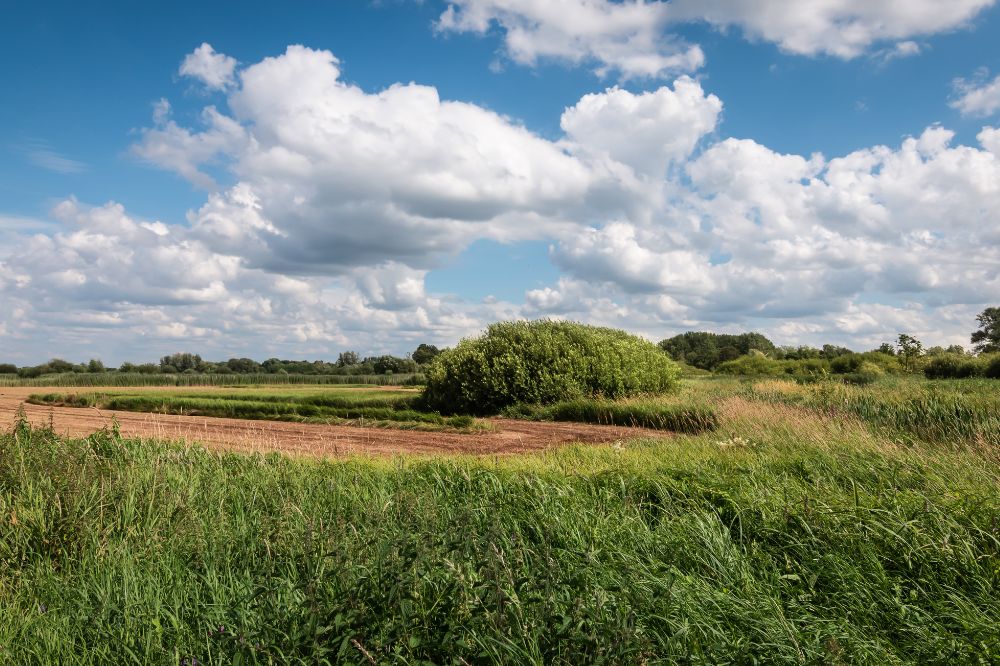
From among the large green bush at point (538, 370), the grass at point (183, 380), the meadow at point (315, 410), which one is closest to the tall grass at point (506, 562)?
the meadow at point (315, 410)

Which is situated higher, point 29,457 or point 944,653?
point 29,457

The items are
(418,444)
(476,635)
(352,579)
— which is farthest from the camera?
(418,444)

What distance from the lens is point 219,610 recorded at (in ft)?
11.2

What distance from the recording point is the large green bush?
17953 millimetres

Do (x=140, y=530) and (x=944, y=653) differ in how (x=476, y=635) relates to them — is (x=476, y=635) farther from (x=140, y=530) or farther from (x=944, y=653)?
(x=140, y=530)

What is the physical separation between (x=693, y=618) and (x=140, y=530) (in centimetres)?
423

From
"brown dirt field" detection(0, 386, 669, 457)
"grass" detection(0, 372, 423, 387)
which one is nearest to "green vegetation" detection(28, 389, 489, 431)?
"brown dirt field" detection(0, 386, 669, 457)

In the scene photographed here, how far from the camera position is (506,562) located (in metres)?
3.60

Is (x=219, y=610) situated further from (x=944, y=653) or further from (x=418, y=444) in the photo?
(x=418, y=444)

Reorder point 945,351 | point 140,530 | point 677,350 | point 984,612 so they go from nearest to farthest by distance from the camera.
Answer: point 984,612
point 140,530
point 945,351
point 677,350

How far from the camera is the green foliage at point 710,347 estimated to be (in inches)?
2140

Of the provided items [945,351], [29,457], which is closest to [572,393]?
[29,457]

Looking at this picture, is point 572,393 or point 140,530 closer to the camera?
point 140,530

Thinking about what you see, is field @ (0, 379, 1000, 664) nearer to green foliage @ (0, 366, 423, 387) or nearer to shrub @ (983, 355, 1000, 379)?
shrub @ (983, 355, 1000, 379)
